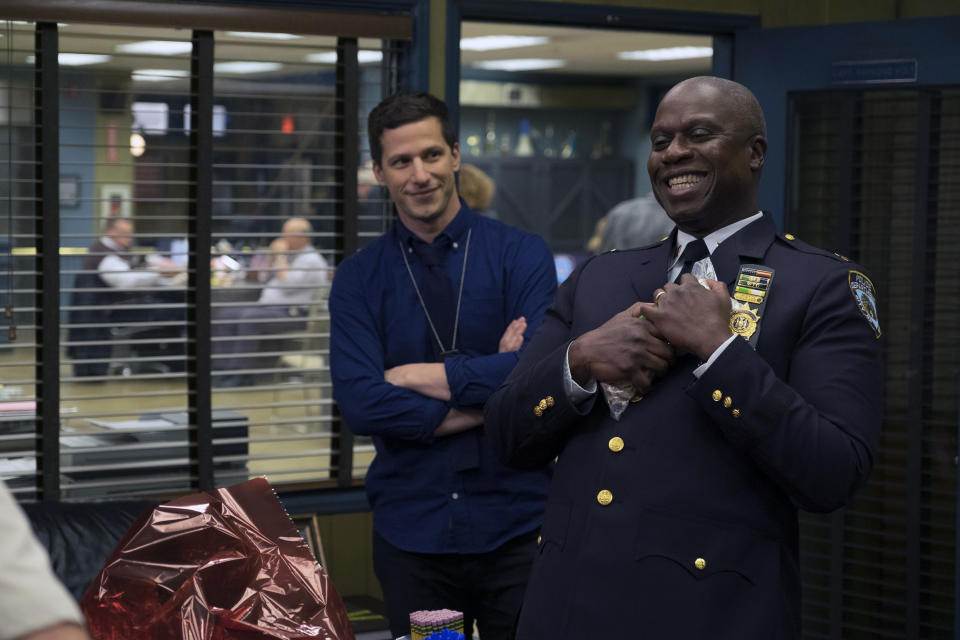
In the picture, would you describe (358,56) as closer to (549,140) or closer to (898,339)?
(898,339)

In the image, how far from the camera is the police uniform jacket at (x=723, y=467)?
1.42 m

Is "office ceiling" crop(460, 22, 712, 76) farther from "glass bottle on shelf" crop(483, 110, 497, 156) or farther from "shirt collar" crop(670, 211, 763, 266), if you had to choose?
"shirt collar" crop(670, 211, 763, 266)

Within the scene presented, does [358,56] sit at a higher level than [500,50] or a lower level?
lower

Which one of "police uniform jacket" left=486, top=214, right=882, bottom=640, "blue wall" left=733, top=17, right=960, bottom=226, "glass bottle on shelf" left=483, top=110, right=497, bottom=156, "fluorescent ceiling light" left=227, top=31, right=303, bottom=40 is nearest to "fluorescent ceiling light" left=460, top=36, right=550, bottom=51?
"glass bottle on shelf" left=483, top=110, right=497, bottom=156

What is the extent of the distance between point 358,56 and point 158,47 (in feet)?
1.94

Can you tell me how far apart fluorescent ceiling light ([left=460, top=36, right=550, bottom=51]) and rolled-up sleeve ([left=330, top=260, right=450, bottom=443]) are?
5.90 m

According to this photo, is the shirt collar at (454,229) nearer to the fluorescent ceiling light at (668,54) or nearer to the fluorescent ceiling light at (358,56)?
the fluorescent ceiling light at (358,56)

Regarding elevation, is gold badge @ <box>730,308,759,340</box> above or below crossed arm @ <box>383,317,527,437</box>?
above

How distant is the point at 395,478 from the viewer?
254 centimetres

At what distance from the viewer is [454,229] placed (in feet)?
8.61

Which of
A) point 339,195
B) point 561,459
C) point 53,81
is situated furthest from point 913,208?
point 53,81

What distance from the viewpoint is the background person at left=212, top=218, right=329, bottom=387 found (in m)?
3.47

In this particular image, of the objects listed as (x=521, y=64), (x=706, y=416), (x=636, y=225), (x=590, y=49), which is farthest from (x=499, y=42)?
(x=706, y=416)

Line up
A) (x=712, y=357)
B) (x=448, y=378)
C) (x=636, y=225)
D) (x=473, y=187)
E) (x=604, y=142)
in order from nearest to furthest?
(x=712, y=357) → (x=448, y=378) → (x=473, y=187) → (x=636, y=225) → (x=604, y=142)
